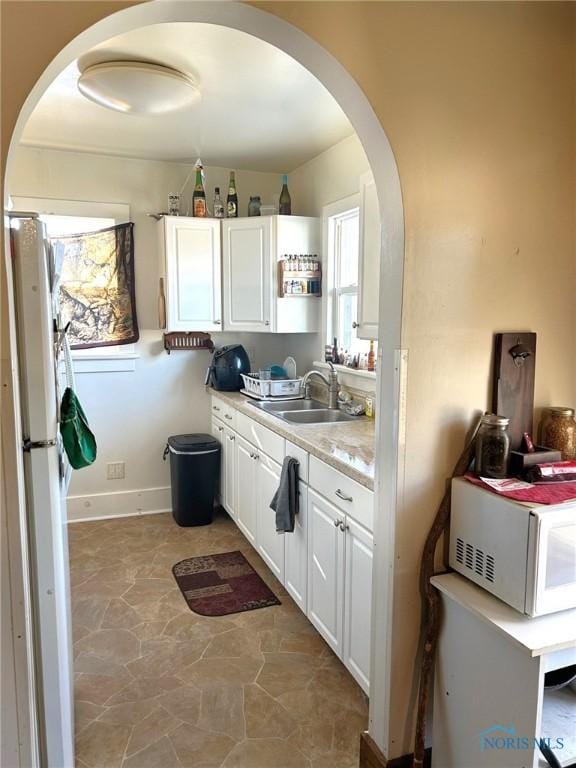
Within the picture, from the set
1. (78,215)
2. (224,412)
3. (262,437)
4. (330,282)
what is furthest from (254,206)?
(262,437)

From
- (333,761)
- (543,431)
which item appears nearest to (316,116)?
(543,431)

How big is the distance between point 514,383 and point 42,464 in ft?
4.57

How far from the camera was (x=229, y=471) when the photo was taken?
372cm

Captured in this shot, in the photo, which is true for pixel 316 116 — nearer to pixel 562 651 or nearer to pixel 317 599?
pixel 317 599

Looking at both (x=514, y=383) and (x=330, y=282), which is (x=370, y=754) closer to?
(x=514, y=383)

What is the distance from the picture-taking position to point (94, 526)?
12.7ft

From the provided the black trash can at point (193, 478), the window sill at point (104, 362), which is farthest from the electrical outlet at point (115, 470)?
the window sill at point (104, 362)

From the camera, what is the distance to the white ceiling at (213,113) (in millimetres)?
2176

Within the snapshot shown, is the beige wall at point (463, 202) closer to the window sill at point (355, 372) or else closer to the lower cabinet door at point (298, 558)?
Result: the lower cabinet door at point (298, 558)

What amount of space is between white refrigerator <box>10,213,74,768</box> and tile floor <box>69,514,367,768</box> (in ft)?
1.45

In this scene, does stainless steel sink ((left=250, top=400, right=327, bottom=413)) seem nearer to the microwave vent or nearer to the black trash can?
Result: the black trash can

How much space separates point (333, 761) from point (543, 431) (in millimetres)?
1305

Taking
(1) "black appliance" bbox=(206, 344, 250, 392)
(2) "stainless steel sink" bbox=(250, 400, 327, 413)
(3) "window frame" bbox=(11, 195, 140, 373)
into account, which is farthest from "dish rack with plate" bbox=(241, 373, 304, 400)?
(3) "window frame" bbox=(11, 195, 140, 373)

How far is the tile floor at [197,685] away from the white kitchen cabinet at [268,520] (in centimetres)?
16
